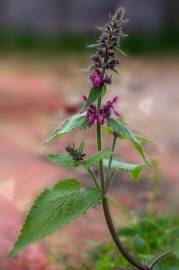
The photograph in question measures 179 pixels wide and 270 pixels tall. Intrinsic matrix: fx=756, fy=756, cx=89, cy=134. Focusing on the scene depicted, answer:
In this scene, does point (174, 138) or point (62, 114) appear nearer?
point (174, 138)

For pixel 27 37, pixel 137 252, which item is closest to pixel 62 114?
pixel 137 252

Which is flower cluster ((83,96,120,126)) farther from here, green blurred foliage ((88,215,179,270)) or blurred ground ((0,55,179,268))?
blurred ground ((0,55,179,268))

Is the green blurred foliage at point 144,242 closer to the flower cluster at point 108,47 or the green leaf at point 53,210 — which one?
the green leaf at point 53,210

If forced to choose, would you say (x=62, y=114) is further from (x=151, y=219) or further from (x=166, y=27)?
(x=166, y=27)

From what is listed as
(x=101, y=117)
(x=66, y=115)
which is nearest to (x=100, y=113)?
(x=101, y=117)

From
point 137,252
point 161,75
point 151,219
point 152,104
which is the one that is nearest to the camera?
point 137,252

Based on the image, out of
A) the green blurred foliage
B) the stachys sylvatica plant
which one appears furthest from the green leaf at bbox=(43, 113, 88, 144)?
the green blurred foliage
